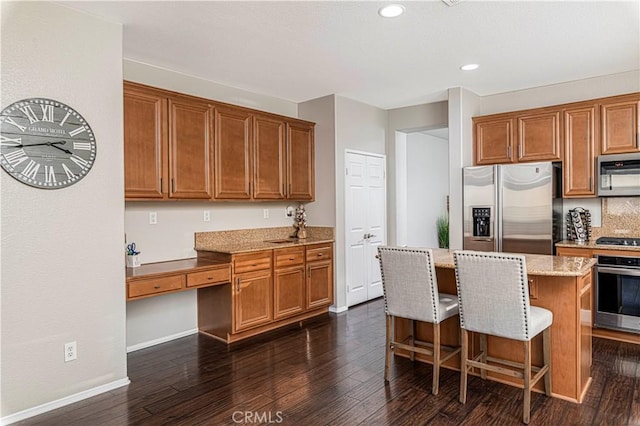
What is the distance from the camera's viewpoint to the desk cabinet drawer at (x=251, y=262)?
154 inches

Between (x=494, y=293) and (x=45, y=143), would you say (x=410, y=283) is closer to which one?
(x=494, y=293)

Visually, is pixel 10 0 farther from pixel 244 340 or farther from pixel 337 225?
pixel 337 225

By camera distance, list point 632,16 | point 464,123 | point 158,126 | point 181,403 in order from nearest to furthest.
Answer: point 181,403
point 632,16
point 158,126
point 464,123

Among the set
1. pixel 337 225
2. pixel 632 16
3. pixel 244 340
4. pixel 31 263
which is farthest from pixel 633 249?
pixel 31 263

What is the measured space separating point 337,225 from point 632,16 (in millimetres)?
3388

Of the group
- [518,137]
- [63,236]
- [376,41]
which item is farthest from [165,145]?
[518,137]

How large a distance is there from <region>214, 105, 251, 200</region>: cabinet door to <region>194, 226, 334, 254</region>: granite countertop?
0.52 meters

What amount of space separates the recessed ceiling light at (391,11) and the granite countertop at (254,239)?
8.00 ft

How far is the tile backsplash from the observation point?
423cm

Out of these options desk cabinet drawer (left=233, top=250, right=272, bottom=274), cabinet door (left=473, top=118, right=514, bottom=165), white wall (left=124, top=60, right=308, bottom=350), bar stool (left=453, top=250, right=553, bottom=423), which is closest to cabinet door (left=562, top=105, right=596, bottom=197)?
cabinet door (left=473, top=118, right=514, bottom=165)

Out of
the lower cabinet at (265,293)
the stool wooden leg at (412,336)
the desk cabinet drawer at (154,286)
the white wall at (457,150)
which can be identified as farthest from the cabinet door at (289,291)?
the white wall at (457,150)

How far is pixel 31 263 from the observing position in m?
2.59

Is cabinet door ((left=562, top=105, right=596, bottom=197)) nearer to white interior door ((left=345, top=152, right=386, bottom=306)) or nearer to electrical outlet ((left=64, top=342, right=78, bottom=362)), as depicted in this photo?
white interior door ((left=345, top=152, right=386, bottom=306))

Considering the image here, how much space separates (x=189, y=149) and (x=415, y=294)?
249cm
